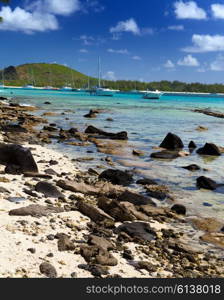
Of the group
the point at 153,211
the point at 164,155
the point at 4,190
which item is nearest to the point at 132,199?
the point at 153,211

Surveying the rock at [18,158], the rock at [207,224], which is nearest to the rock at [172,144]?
the rock at [18,158]

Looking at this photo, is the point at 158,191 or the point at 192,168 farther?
the point at 192,168

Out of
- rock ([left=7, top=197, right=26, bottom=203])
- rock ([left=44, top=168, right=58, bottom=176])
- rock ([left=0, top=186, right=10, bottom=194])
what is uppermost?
rock ([left=0, top=186, right=10, bottom=194])

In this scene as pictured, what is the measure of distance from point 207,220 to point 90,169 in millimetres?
6204

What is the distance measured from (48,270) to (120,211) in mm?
3850

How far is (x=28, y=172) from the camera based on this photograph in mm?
13328

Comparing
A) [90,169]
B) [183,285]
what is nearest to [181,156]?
[90,169]

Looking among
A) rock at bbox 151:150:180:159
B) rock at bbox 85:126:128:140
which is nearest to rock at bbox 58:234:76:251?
rock at bbox 151:150:180:159

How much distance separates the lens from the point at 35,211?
30.9 ft

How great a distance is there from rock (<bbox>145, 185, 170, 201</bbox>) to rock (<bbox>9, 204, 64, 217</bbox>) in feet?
14.2

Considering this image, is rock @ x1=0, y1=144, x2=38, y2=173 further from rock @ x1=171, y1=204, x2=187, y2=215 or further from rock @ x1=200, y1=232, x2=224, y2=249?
rock @ x1=200, y1=232, x2=224, y2=249

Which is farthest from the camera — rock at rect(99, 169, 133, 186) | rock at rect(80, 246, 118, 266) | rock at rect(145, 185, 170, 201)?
rock at rect(99, 169, 133, 186)

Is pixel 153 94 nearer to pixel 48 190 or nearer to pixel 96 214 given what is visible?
pixel 48 190

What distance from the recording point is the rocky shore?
7309 mm
